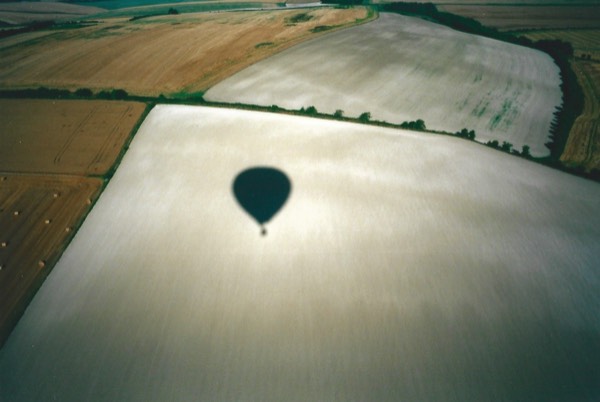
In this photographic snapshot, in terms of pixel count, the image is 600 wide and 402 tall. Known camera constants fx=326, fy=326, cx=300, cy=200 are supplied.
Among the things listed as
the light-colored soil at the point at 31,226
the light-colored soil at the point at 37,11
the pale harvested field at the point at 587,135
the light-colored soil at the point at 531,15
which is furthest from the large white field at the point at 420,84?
the light-colored soil at the point at 37,11

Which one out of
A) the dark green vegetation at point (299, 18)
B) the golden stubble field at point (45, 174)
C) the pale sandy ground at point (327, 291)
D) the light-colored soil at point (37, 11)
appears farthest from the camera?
the light-colored soil at point (37, 11)

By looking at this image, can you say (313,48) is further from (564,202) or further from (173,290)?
(173,290)

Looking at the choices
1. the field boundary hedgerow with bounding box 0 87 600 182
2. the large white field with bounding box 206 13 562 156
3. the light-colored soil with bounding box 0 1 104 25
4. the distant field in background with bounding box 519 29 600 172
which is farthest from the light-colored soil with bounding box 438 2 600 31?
the light-colored soil with bounding box 0 1 104 25

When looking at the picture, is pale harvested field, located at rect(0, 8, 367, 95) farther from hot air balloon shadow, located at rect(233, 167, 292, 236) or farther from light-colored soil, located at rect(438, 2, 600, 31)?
light-colored soil, located at rect(438, 2, 600, 31)

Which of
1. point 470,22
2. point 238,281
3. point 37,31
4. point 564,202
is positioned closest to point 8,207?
point 238,281

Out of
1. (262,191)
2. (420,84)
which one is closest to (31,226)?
(262,191)

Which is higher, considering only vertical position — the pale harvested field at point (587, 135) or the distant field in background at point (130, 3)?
the distant field in background at point (130, 3)

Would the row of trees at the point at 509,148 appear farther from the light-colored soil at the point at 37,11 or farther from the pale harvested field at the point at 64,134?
the light-colored soil at the point at 37,11

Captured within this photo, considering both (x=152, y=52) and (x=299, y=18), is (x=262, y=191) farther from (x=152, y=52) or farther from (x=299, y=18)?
(x=299, y=18)
